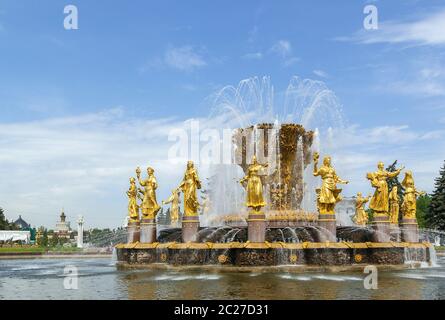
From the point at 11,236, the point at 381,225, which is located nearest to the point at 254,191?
the point at 381,225

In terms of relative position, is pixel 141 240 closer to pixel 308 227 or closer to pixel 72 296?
pixel 308 227

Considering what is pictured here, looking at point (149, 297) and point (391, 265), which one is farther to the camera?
point (391, 265)

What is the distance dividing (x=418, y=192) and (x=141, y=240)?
14734 millimetres

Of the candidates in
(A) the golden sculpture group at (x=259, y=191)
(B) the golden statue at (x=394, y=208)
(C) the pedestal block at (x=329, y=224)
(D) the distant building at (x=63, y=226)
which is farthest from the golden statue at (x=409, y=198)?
(D) the distant building at (x=63, y=226)

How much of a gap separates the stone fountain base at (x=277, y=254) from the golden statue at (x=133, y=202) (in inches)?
182

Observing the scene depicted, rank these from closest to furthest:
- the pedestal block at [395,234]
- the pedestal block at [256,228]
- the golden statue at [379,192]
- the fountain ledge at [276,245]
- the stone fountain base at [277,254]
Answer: the stone fountain base at [277,254] < the fountain ledge at [276,245] < the pedestal block at [256,228] < the golden statue at [379,192] < the pedestal block at [395,234]

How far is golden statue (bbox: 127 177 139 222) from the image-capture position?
27.6 m

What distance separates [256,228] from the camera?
21.0 m

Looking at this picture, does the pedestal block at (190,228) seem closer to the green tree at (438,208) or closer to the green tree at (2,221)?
the green tree at (438,208)

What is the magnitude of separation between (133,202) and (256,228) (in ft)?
30.2

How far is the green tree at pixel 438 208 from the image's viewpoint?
5838 centimetres

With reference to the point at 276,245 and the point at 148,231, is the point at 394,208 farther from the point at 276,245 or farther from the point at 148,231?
the point at 148,231
